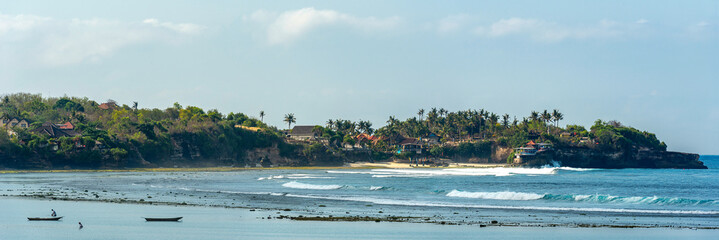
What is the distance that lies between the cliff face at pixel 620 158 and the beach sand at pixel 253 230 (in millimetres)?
139607

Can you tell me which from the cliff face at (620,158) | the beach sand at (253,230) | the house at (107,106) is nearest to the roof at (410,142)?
the cliff face at (620,158)

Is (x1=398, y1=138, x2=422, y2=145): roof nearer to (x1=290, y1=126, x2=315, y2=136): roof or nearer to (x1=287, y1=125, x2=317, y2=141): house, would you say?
(x1=287, y1=125, x2=317, y2=141): house

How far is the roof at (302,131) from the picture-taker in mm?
183250

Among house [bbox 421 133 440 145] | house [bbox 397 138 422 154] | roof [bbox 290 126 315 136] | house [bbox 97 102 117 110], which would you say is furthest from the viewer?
house [bbox 421 133 440 145]

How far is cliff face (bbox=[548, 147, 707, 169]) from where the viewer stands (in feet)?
552

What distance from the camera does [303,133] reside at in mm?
184250

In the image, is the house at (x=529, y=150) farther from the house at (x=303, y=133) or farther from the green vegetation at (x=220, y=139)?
the house at (x=303, y=133)

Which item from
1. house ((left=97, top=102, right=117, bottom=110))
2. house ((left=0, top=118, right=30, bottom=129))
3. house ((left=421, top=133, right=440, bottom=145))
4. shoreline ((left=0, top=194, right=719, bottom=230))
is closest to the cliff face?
house ((left=421, top=133, right=440, bottom=145))

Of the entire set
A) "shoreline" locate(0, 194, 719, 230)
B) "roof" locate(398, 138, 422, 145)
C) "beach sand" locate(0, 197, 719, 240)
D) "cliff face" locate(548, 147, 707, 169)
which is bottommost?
"beach sand" locate(0, 197, 719, 240)

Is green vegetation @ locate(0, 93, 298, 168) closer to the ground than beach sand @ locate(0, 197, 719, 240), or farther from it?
farther from it

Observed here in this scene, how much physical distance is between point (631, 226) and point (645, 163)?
150114 millimetres

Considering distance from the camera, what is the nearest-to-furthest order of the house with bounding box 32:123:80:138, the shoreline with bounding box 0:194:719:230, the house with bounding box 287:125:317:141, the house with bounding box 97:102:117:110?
the shoreline with bounding box 0:194:719:230, the house with bounding box 32:123:80:138, the house with bounding box 97:102:117:110, the house with bounding box 287:125:317:141

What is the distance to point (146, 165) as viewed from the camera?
128 m

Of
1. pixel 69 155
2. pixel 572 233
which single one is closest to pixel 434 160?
pixel 69 155
